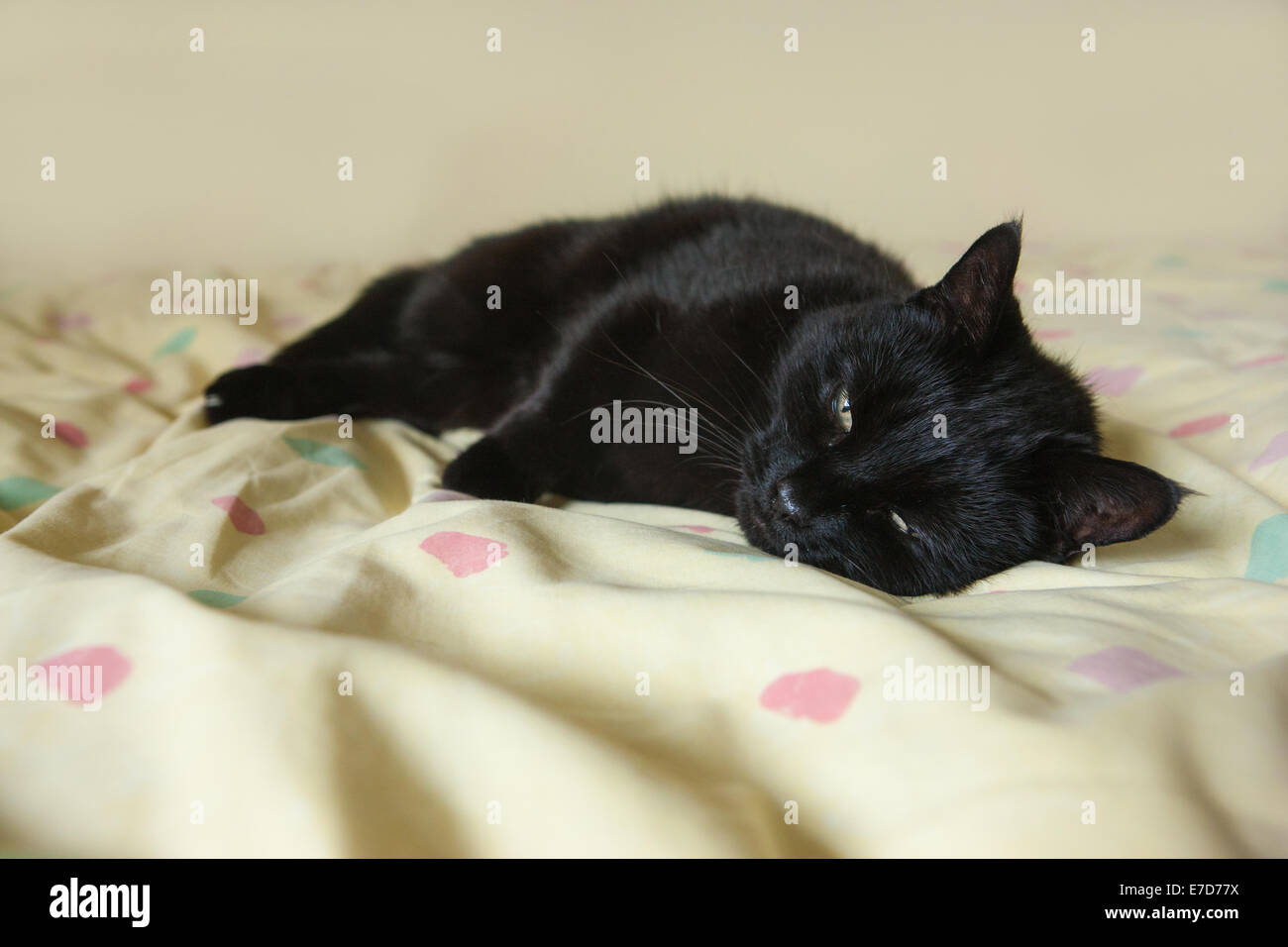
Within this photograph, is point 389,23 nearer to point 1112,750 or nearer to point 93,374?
point 93,374

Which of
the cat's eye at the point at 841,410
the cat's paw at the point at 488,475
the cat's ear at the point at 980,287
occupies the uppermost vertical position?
the cat's ear at the point at 980,287

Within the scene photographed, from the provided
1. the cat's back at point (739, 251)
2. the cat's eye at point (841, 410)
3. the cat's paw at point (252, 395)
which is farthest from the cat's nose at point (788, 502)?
the cat's paw at point (252, 395)

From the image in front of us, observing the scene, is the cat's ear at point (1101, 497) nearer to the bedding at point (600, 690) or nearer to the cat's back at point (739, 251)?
the bedding at point (600, 690)

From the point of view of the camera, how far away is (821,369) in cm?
99

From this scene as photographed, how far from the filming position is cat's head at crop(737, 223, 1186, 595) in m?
0.91

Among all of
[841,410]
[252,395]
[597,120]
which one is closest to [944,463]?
[841,410]

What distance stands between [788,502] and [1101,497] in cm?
31

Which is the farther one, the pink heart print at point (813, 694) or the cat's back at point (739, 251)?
the cat's back at point (739, 251)

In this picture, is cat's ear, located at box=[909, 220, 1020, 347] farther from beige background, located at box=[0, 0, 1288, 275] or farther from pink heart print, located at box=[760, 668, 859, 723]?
beige background, located at box=[0, 0, 1288, 275]

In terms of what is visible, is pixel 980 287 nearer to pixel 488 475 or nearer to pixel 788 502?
pixel 788 502

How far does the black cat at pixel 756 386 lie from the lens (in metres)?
0.91

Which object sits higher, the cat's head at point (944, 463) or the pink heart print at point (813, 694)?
the cat's head at point (944, 463)

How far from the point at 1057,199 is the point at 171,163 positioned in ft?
7.64

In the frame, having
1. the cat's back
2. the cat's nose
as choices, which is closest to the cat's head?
the cat's nose
